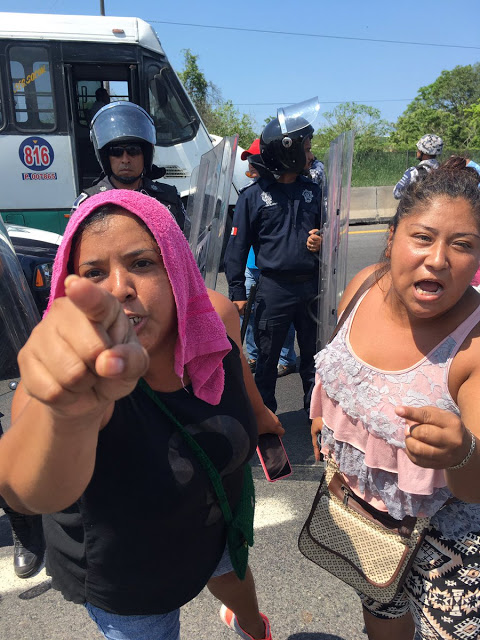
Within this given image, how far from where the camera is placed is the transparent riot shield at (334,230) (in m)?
3.21

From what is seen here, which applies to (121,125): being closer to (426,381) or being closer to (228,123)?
(426,381)

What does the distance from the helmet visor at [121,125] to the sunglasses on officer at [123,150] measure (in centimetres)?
5

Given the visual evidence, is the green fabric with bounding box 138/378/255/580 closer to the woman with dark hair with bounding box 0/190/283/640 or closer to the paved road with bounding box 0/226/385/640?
the woman with dark hair with bounding box 0/190/283/640

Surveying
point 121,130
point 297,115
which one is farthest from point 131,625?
point 297,115

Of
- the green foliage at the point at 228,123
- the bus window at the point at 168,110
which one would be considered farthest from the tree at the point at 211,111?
the bus window at the point at 168,110

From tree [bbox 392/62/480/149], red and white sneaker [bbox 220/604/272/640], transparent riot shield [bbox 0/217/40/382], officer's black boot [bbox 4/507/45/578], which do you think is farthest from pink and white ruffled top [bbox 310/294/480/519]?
tree [bbox 392/62/480/149]

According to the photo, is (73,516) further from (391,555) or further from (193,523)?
(391,555)

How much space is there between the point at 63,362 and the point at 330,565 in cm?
136

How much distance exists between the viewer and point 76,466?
3.07 ft

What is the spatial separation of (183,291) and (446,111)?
34247 millimetres

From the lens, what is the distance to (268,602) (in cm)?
225

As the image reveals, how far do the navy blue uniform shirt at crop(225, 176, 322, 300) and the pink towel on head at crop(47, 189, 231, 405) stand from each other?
6.77 feet

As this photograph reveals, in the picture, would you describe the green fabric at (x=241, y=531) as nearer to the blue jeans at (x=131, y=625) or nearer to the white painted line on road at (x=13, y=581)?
the blue jeans at (x=131, y=625)

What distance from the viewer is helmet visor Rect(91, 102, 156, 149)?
3.32 metres
